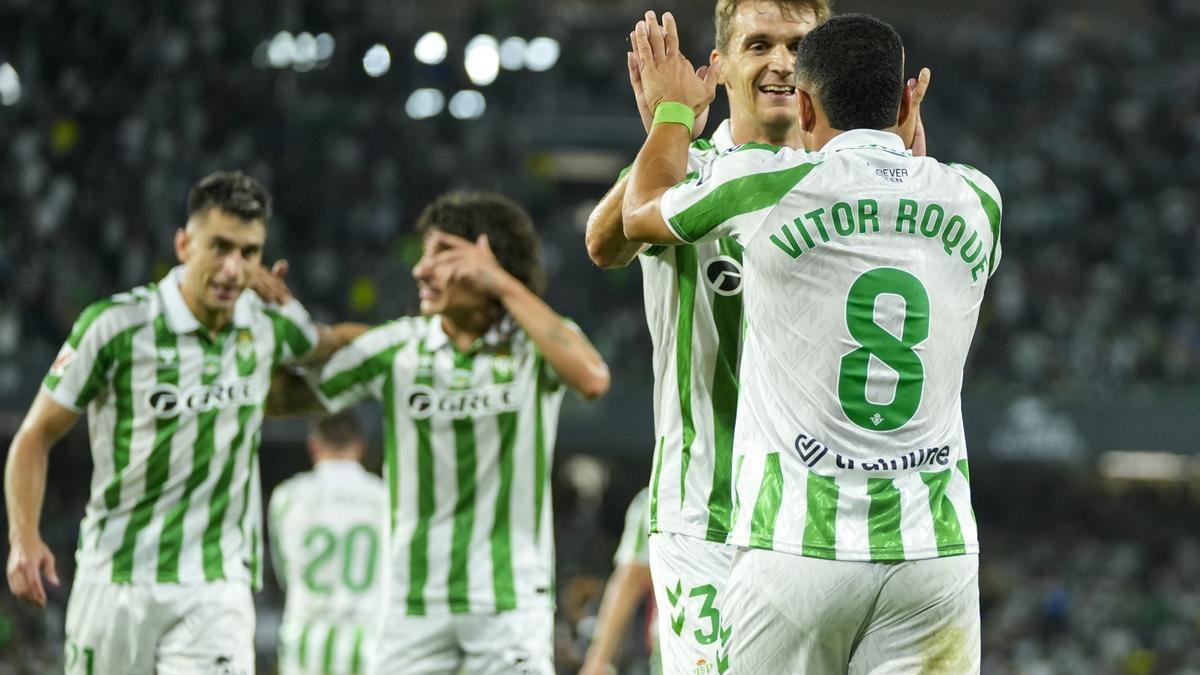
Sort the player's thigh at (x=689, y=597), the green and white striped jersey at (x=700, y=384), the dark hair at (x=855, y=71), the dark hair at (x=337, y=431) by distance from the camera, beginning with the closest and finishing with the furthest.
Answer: the dark hair at (x=855, y=71)
the player's thigh at (x=689, y=597)
the green and white striped jersey at (x=700, y=384)
the dark hair at (x=337, y=431)

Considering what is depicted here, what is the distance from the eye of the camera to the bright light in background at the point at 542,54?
22.9m

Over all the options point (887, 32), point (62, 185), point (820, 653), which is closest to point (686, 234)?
point (887, 32)

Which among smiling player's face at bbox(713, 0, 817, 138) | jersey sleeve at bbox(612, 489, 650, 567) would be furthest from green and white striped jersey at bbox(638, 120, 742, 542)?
jersey sleeve at bbox(612, 489, 650, 567)

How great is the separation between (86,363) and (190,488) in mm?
577

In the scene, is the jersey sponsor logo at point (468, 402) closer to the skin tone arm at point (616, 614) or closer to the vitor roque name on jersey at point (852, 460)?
the skin tone arm at point (616, 614)

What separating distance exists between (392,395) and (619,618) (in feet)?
5.60

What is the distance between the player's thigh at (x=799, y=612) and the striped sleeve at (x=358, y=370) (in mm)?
2753

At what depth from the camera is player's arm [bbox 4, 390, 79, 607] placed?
529cm

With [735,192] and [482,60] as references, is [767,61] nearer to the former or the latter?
[735,192]

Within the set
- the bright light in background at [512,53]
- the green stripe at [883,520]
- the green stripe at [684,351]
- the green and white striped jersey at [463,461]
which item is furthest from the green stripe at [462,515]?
the bright light in background at [512,53]

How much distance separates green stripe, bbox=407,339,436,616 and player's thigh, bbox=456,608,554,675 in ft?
0.60

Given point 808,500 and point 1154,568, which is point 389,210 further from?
point 808,500

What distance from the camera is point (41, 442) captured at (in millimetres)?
5484

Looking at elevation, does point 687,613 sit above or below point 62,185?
below
